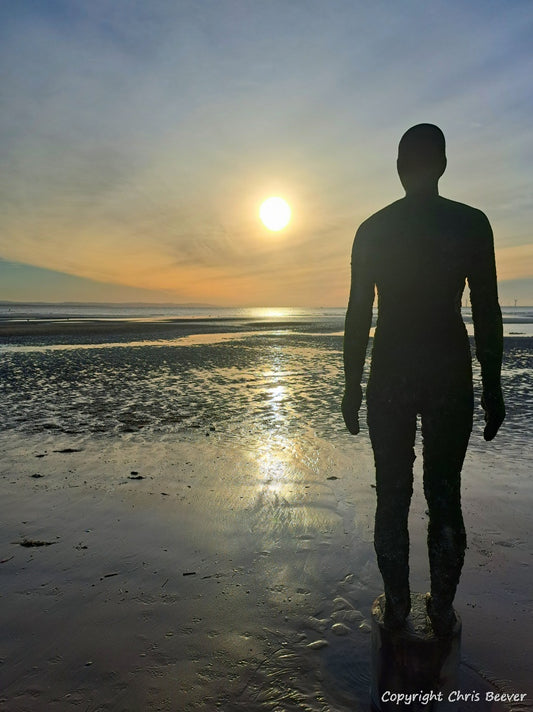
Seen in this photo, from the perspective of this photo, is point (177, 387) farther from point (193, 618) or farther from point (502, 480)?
point (193, 618)

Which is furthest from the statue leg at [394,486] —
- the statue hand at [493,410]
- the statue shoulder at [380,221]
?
the statue shoulder at [380,221]

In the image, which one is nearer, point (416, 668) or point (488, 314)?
point (416, 668)

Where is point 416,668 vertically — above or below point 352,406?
below

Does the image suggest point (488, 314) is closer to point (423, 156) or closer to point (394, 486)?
point (423, 156)

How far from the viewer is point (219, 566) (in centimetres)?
422

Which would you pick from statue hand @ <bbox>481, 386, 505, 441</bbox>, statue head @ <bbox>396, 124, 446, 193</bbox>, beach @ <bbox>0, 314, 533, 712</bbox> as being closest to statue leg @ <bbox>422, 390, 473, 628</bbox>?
statue hand @ <bbox>481, 386, 505, 441</bbox>

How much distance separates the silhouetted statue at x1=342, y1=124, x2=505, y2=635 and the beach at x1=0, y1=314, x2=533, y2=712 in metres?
0.96

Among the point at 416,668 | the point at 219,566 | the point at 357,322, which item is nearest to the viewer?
the point at 416,668

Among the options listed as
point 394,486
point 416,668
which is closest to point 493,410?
point 394,486

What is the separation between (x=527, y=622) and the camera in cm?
339

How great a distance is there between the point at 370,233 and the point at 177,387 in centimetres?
1223

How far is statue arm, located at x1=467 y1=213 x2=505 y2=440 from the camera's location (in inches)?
105

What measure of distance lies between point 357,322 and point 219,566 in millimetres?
2760

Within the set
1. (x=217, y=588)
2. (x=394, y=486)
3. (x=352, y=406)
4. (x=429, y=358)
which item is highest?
(x=429, y=358)
